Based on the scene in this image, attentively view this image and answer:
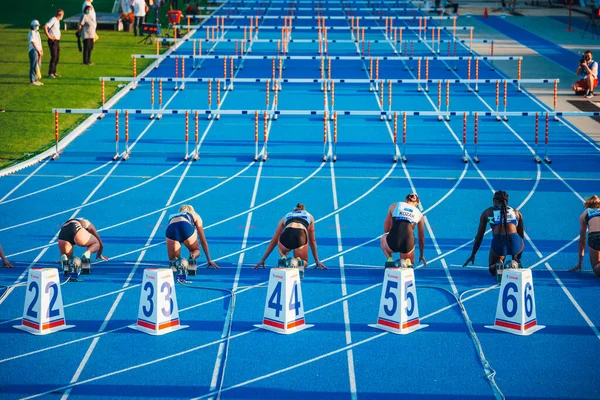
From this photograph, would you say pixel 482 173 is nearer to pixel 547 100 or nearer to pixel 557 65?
pixel 547 100

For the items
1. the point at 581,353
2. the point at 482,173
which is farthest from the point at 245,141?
the point at 581,353

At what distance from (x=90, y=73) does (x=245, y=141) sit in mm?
10096

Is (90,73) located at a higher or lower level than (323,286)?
higher

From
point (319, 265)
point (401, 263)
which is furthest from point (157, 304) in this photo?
point (401, 263)

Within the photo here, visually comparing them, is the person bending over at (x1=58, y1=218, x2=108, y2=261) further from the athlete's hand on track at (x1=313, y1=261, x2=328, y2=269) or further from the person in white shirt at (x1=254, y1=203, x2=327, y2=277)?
the athlete's hand on track at (x1=313, y1=261, x2=328, y2=269)

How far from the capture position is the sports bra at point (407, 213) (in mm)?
13359

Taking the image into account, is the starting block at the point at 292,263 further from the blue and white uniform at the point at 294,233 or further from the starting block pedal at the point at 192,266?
the starting block pedal at the point at 192,266

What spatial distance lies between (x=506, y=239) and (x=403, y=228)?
53.0 inches

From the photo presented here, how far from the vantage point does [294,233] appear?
44.0ft

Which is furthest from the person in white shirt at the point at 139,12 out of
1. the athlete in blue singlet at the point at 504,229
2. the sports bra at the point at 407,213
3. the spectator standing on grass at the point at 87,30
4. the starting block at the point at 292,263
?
the athlete in blue singlet at the point at 504,229

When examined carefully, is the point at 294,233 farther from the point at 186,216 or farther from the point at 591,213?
the point at 591,213

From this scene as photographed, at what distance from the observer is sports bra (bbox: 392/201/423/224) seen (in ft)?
43.8

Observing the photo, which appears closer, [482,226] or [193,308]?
[193,308]

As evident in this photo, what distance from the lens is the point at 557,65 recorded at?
34844 millimetres
